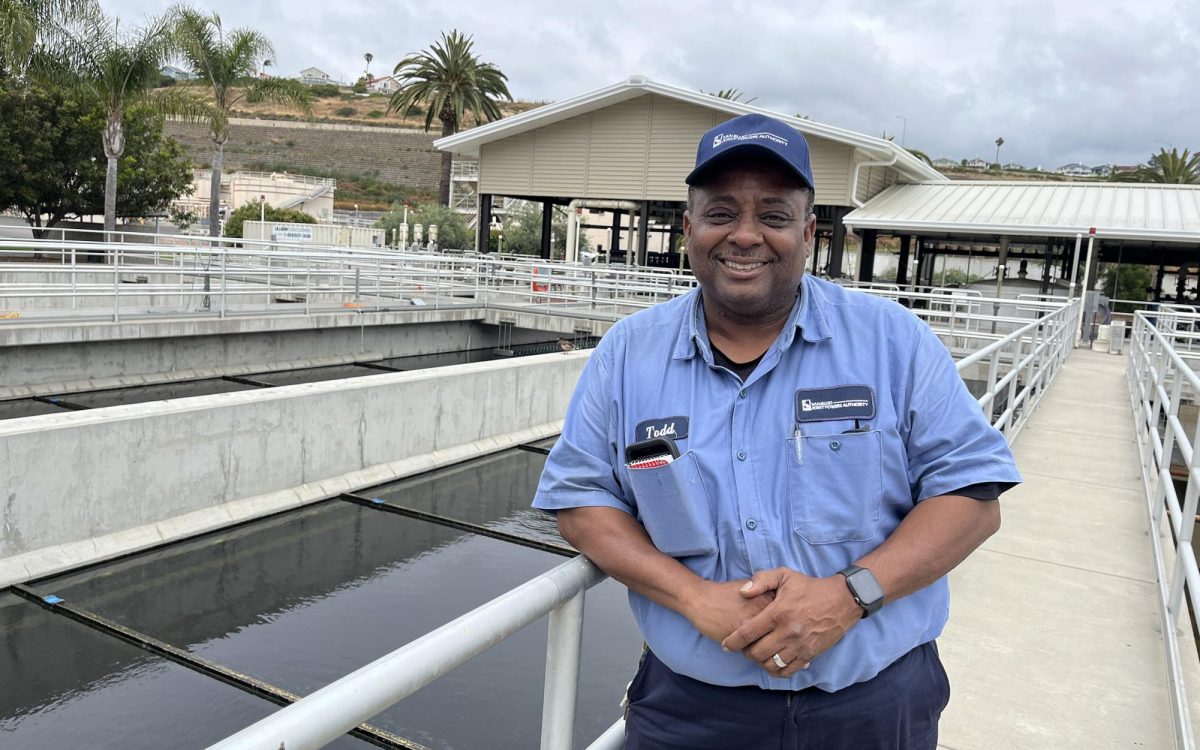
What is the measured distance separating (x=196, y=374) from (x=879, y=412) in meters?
14.5

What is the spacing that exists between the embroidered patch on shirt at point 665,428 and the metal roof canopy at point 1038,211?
2310cm

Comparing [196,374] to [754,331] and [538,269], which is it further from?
[754,331]

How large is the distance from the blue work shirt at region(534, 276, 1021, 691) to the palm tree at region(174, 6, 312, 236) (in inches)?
1094

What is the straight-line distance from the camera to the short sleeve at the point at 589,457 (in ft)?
6.86

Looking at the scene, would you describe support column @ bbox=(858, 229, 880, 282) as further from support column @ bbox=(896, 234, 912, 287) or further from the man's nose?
the man's nose

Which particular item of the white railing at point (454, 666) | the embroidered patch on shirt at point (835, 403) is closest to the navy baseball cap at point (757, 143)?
the embroidered patch on shirt at point (835, 403)

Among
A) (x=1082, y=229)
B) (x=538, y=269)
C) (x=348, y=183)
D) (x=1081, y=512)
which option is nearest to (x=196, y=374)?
(x=538, y=269)

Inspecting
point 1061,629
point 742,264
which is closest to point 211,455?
point 1061,629

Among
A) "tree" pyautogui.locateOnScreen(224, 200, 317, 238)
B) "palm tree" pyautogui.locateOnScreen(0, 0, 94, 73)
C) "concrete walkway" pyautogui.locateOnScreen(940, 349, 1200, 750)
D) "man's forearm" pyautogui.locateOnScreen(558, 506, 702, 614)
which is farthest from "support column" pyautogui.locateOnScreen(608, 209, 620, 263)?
"man's forearm" pyautogui.locateOnScreen(558, 506, 702, 614)

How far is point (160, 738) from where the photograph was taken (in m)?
4.44

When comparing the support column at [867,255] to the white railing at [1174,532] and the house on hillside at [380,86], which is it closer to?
the white railing at [1174,532]

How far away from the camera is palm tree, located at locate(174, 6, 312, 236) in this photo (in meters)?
26.8

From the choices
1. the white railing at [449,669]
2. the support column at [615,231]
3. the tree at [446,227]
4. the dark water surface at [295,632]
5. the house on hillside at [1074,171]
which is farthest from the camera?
the house on hillside at [1074,171]

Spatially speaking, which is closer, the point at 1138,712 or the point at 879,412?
the point at 879,412
